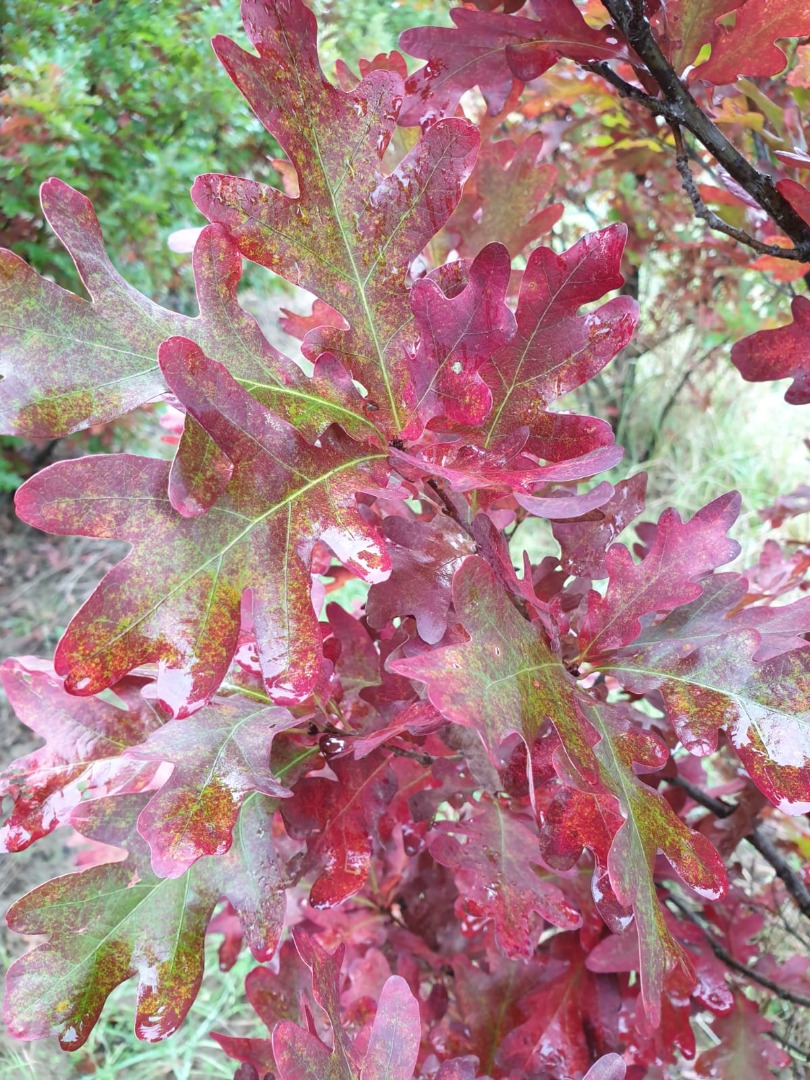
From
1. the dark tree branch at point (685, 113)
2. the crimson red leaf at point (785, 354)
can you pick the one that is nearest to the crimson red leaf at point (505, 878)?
the crimson red leaf at point (785, 354)

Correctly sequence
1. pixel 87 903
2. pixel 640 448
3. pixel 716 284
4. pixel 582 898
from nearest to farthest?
1. pixel 87 903
2. pixel 582 898
3. pixel 716 284
4. pixel 640 448

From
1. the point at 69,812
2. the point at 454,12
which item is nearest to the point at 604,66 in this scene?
the point at 454,12

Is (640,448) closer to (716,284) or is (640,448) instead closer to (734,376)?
(734,376)

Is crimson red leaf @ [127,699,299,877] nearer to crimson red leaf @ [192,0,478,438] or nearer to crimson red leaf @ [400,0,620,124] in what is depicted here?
crimson red leaf @ [192,0,478,438]

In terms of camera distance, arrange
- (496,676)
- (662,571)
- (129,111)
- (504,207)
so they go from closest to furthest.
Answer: (496,676), (662,571), (504,207), (129,111)

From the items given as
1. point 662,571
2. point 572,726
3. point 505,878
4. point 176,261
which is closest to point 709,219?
point 662,571

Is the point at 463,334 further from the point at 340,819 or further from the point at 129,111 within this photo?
the point at 129,111

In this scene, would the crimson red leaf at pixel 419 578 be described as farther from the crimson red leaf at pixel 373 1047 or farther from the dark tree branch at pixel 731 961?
the dark tree branch at pixel 731 961
